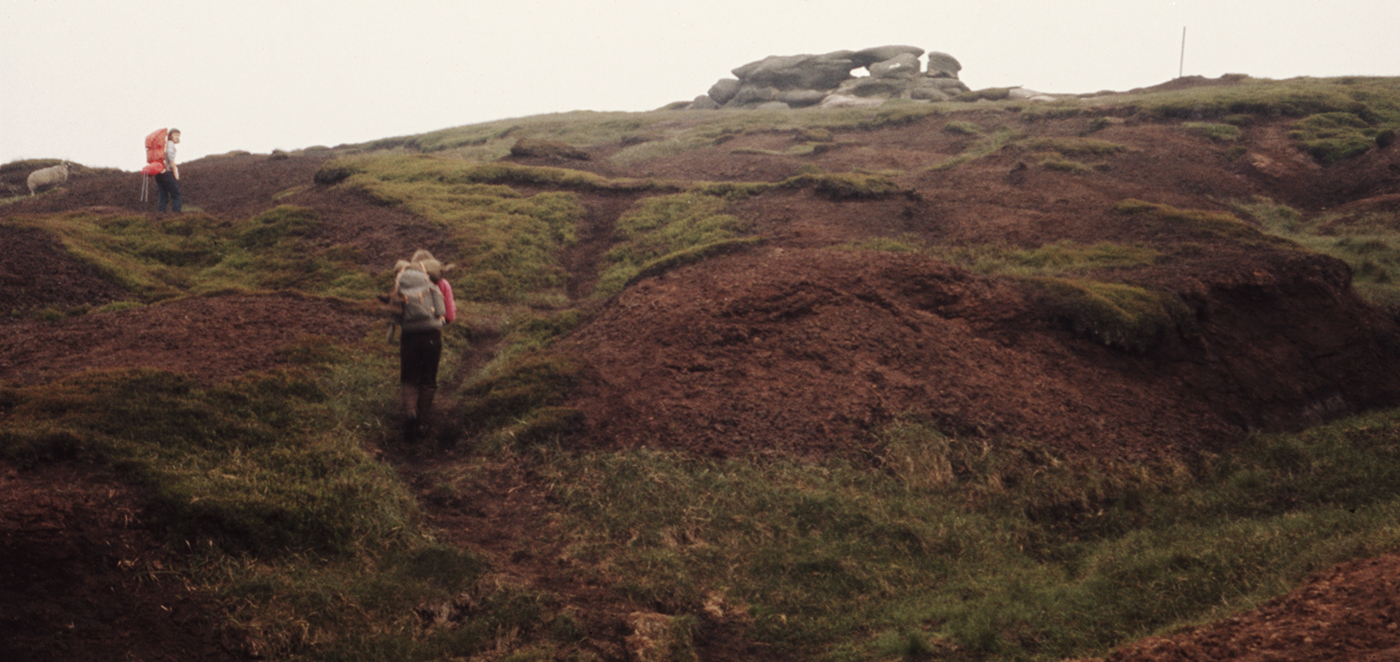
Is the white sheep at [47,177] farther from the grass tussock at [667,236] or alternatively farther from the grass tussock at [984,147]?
the grass tussock at [984,147]

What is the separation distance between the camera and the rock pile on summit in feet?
239

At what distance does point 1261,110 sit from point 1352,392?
3087 centimetres

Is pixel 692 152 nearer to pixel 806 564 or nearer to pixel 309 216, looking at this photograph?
pixel 309 216

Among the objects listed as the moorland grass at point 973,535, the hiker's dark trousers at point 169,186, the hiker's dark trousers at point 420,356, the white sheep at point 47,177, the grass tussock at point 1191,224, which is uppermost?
the white sheep at point 47,177

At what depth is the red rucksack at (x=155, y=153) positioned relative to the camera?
24688 millimetres

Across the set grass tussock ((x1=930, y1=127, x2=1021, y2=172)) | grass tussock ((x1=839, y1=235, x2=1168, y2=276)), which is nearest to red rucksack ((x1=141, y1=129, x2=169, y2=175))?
grass tussock ((x1=839, y1=235, x2=1168, y2=276))

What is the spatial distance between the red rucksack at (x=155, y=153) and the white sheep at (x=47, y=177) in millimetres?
11130

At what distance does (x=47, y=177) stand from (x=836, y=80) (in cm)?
6137

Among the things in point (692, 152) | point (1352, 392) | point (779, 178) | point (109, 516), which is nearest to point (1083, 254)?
Result: point (1352, 392)

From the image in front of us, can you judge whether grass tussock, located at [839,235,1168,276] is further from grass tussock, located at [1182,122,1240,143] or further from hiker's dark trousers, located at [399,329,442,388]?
grass tussock, located at [1182,122,1240,143]

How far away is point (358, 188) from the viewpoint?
27609 millimetres

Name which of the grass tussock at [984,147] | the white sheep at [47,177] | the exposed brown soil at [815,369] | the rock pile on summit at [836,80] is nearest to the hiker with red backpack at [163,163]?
the exposed brown soil at [815,369]

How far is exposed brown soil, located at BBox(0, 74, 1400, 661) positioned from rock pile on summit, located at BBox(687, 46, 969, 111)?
53.1 metres

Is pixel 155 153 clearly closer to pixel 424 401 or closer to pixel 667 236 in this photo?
pixel 667 236
